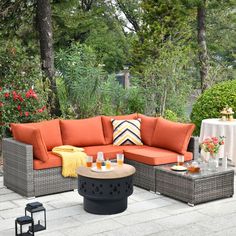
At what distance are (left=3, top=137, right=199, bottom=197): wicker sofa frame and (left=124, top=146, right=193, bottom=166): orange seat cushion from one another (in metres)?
0.07

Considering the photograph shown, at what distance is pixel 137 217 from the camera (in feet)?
16.4

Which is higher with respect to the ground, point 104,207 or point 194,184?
point 194,184

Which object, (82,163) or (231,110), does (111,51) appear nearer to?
(231,110)

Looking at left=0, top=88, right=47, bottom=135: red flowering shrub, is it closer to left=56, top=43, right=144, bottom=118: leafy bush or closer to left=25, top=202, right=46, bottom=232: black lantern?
left=56, top=43, right=144, bottom=118: leafy bush

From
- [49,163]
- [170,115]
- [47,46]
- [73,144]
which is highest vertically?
[47,46]

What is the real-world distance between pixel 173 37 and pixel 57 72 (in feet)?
20.5

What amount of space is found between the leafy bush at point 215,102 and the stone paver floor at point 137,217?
9.55 ft

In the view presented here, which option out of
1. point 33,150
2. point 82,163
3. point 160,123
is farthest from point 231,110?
point 33,150

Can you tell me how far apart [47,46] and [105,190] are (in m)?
5.28

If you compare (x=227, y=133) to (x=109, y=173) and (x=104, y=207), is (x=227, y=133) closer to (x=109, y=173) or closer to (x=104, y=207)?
(x=109, y=173)

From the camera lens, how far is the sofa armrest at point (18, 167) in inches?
224

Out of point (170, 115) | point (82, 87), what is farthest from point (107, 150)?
point (170, 115)

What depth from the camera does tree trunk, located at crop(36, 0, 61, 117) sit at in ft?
31.0

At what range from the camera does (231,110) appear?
7602mm
